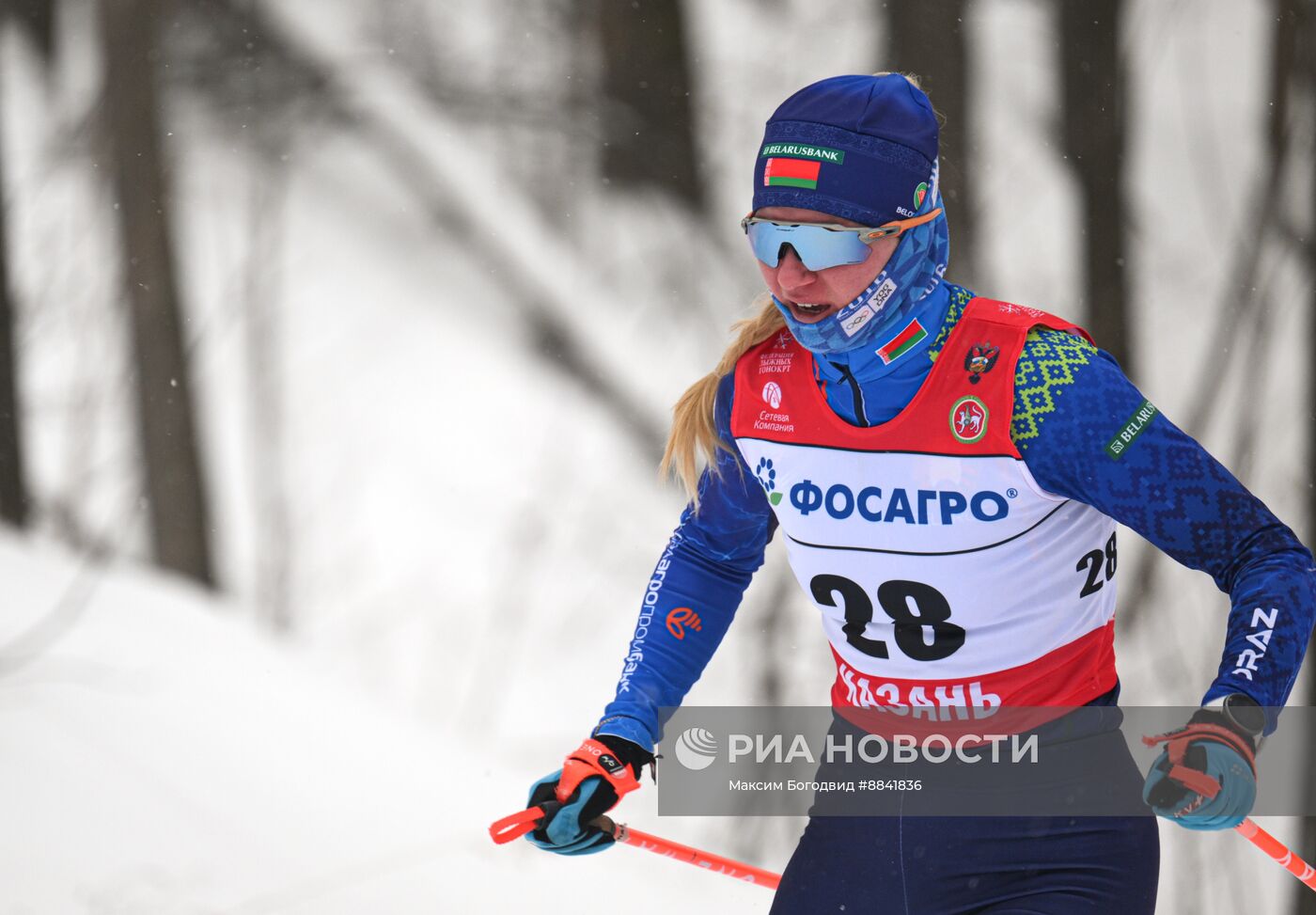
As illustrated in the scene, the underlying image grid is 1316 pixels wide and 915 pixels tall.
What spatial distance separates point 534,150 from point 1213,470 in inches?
347

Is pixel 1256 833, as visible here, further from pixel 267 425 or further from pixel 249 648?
pixel 267 425

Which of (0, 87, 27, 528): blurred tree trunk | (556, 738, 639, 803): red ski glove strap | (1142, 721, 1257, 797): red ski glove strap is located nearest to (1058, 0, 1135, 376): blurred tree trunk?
(556, 738, 639, 803): red ski glove strap

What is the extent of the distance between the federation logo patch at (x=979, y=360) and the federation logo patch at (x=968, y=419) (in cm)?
3

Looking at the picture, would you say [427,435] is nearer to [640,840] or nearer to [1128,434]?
[640,840]

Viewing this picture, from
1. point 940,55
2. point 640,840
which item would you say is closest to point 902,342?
point 640,840

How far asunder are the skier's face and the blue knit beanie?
21mm

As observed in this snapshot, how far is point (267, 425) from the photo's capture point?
9.57m

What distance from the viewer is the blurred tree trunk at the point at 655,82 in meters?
8.27

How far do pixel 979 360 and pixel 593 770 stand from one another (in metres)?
0.89

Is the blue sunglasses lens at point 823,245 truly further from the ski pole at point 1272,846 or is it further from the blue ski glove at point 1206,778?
the ski pole at point 1272,846

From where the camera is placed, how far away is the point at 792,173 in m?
2.01

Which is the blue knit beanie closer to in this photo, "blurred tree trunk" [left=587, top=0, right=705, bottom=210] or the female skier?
the female skier

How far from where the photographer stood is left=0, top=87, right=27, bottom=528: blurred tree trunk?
7.31m

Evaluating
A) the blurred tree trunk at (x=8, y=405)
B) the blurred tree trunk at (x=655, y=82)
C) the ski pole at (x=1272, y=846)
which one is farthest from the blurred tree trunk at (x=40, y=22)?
the ski pole at (x=1272, y=846)
